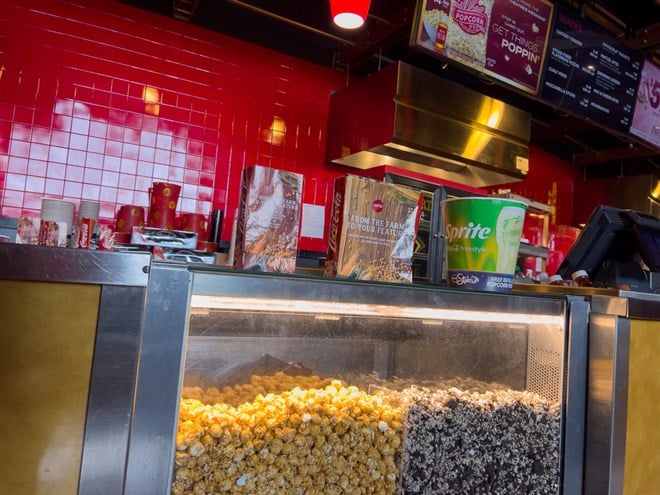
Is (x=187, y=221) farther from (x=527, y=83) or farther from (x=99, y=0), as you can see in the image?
(x=527, y=83)

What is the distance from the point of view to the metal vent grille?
1109 millimetres

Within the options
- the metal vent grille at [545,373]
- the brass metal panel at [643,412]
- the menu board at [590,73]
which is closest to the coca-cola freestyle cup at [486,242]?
the metal vent grille at [545,373]

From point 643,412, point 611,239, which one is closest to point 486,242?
point 643,412

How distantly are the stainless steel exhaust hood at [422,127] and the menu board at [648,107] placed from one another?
716 millimetres

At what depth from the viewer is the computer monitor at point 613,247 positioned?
1437 millimetres

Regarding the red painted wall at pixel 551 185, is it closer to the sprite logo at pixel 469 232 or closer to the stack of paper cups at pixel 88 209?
the stack of paper cups at pixel 88 209

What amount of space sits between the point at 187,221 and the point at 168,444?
7.87 ft

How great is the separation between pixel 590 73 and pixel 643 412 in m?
2.76

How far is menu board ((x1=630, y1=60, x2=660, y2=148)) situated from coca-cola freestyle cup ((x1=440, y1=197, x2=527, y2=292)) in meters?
3.14

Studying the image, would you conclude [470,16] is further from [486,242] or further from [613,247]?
[486,242]

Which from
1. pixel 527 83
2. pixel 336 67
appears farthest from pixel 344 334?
pixel 336 67

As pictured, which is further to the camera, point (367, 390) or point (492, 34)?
point (492, 34)

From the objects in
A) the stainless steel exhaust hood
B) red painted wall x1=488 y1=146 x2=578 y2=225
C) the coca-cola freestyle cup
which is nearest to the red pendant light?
the coca-cola freestyle cup

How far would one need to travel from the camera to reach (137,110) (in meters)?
3.02
